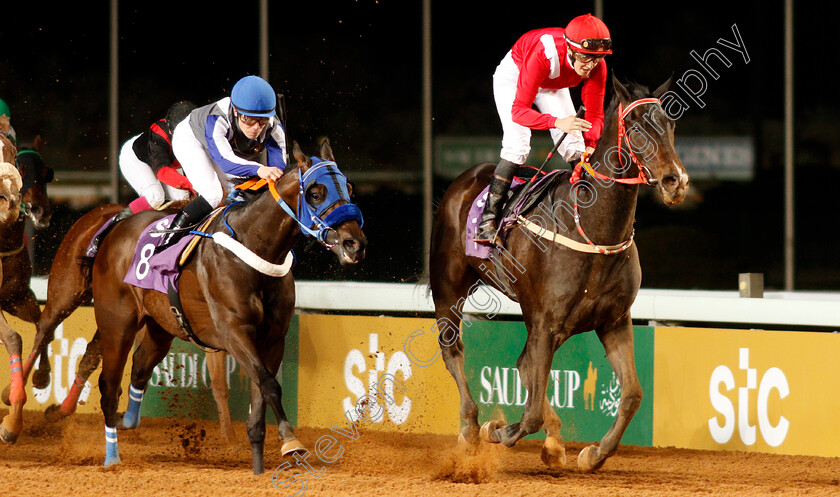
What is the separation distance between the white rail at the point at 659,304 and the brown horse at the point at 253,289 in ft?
5.14

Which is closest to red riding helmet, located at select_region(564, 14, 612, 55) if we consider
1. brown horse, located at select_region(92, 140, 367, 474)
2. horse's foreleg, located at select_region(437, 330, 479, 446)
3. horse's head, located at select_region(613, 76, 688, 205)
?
horse's head, located at select_region(613, 76, 688, 205)

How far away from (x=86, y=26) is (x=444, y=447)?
23.8ft

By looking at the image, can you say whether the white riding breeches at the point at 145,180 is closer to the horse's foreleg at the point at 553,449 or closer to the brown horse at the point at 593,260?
the brown horse at the point at 593,260

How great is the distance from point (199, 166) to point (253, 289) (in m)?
0.94

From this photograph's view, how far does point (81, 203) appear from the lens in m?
12.1

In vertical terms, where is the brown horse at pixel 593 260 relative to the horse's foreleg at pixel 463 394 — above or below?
above

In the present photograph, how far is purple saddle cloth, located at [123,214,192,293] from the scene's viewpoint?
5.92 metres

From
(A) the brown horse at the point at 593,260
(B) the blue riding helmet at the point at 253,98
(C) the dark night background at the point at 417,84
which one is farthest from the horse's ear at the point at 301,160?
(C) the dark night background at the point at 417,84

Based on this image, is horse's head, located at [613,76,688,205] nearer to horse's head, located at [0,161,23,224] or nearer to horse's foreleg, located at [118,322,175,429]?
horse's foreleg, located at [118,322,175,429]

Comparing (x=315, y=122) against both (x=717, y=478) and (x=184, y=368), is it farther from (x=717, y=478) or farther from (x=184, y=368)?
(x=717, y=478)

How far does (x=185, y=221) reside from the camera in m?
6.06

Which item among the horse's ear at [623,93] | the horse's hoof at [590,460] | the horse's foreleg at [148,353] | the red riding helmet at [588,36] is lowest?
the horse's hoof at [590,460]

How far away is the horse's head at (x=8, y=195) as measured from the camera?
6.28 m

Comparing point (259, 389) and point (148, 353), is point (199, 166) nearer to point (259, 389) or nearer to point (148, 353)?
point (148, 353)
